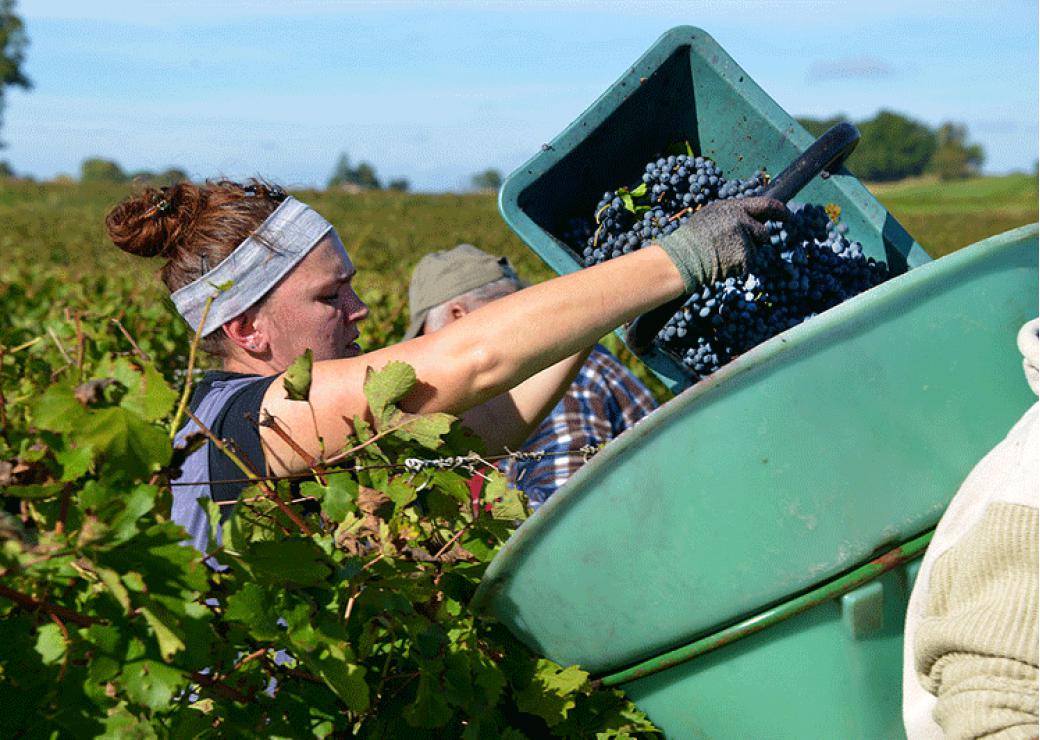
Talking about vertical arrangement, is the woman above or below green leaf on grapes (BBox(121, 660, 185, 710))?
above

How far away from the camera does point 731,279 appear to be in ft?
6.92

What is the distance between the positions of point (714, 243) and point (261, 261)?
2.98ft

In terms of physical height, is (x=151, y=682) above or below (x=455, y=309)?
above

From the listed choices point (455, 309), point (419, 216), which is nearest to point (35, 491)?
point (455, 309)

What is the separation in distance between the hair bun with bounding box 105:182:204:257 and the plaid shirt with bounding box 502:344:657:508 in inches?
56.0

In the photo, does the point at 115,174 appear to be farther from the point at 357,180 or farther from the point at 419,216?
the point at 419,216

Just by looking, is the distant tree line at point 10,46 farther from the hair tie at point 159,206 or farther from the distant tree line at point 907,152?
the hair tie at point 159,206

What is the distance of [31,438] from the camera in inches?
47.5

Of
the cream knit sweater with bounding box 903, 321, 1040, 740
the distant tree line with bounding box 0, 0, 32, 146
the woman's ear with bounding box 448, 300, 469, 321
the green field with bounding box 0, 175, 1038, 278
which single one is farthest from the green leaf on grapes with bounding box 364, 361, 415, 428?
the distant tree line with bounding box 0, 0, 32, 146

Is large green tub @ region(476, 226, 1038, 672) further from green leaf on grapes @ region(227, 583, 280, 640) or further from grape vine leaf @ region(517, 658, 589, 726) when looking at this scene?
green leaf on grapes @ region(227, 583, 280, 640)

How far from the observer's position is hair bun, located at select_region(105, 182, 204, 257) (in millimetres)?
2211

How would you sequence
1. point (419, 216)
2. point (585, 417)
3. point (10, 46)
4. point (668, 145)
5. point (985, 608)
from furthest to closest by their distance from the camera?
point (10, 46)
point (419, 216)
point (585, 417)
point (668, 145)
point (985, 608)

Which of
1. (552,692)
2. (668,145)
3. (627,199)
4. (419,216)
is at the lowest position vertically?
(419,216)

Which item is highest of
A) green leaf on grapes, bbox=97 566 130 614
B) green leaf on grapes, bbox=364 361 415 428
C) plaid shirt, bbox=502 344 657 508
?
green leaf on grapes, bbox=364 361 415 428
